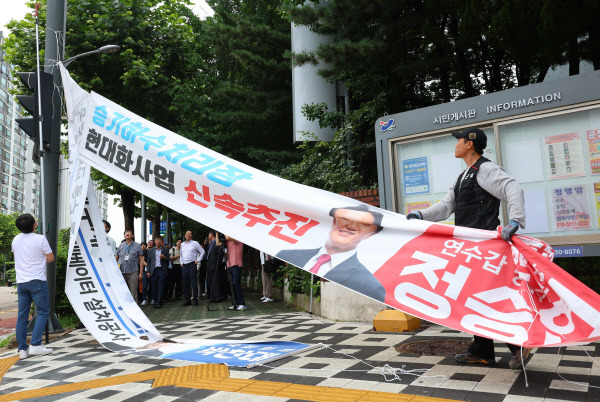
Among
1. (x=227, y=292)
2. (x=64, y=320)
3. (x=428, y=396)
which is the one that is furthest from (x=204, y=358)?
(x=227, y=292)

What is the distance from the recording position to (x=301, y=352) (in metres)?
5.18

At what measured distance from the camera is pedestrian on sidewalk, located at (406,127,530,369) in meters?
4.09

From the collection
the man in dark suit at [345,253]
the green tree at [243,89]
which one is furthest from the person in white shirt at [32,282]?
the green tree at [243,89]

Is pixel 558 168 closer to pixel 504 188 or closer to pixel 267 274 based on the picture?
→ pixel 504 188

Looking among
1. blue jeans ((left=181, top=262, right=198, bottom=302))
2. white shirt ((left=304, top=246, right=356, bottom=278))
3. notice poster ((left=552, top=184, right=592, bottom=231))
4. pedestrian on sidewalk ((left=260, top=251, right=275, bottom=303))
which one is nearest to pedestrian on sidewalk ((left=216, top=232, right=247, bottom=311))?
pedestrian on sidewalk ((left=260, top=251, right=275, bottom=303))

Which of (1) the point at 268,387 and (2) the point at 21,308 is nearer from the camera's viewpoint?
(1) the point at 268,387

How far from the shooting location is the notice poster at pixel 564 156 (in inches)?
233

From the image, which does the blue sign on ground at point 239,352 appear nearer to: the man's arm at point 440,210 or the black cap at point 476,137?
the man's arm at point 440,210

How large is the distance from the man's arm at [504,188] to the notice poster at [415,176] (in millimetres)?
2639

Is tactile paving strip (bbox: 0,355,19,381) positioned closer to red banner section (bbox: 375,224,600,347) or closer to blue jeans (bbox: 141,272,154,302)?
red banner section (bbox: 375,224,600,347)

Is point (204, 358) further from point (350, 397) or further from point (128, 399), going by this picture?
point (350, 397)

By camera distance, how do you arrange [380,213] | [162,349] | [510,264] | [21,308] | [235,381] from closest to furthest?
[510,264]
[235,381]
[380,213]
[162,349]
[21,308]

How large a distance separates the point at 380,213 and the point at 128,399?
2636 millimetres

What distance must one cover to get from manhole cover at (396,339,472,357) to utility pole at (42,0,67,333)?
563 centimetres
